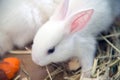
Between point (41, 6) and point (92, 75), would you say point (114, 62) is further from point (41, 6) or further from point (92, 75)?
point (41, 6)

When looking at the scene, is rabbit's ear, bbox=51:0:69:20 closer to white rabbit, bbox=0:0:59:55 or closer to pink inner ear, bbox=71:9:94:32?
pink inner ear, bbox=71:9:94:32

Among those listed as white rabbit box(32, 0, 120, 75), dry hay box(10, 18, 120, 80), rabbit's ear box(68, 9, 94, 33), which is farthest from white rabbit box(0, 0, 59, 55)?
rabbit's ear box(68, 9, 94, 33)

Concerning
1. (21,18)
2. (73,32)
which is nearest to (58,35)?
(73,32)

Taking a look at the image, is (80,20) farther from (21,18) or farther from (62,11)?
(21,18)

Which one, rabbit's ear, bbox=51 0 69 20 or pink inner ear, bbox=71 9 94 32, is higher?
rabbit's ear, bbox=51 0 69 20

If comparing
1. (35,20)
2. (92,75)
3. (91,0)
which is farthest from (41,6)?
(92,75)

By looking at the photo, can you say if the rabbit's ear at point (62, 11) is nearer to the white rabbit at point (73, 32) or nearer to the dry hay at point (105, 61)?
the white rabbit at point (73, 32)

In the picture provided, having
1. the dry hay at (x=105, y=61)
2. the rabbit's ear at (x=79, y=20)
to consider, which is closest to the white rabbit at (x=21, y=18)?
the dry hay at (x=105, y=61)
